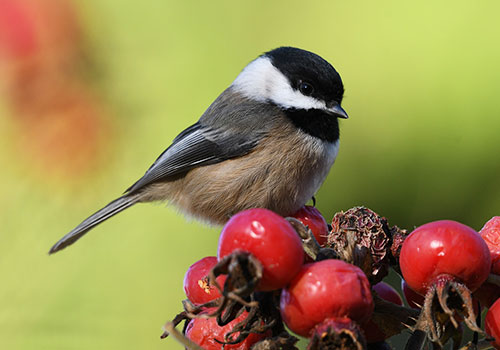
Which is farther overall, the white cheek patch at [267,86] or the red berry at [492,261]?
the white cheek patch at [267,86]

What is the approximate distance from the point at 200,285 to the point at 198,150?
1035 millimetres

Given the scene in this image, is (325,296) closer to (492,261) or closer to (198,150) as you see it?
(492,261)

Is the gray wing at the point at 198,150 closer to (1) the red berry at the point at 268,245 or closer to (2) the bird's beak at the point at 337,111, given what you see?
(2) the bird's beak at the point at 337,111

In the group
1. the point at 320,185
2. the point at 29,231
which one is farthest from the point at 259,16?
the point at 29,231

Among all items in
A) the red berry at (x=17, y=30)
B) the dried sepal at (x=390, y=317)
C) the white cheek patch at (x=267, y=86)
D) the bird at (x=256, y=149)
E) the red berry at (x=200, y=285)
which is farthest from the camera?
the white cheek patch at (x=267, y=86)

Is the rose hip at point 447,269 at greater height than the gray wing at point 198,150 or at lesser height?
greater

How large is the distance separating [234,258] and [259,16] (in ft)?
3.59

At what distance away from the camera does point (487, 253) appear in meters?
1.01

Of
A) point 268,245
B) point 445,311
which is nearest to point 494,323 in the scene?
point 445,311

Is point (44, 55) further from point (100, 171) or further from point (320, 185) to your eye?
point (320, 185)

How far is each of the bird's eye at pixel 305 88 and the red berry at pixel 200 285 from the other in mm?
897

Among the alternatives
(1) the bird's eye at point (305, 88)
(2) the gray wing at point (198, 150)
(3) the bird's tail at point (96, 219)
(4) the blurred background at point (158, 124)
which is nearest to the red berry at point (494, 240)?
(4) the blurred background at point (158, 124)

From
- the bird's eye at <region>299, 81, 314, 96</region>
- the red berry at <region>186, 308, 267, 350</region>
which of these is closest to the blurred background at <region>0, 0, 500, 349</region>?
the bird's eye at <region>299, 81, 314, 96</region>

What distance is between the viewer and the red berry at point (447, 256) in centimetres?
98
